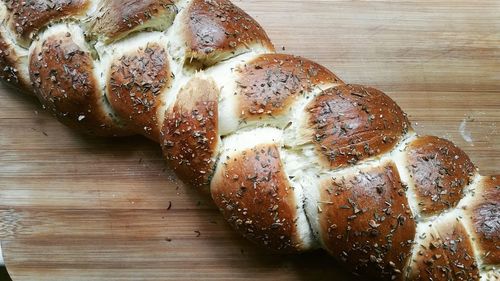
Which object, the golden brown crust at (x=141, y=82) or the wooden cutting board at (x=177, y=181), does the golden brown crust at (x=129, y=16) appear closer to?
the golden brown crust at (x=141, y=82)

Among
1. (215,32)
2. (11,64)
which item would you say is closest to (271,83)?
(215,32)

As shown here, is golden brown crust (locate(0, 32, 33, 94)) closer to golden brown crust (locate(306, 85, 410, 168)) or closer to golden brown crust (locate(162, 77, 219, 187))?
golden brown crust (locate(162, 77, 219, 187))

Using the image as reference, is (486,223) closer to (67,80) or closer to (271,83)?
(271,83)

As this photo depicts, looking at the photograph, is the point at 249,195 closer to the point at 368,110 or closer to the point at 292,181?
the point at 292,181

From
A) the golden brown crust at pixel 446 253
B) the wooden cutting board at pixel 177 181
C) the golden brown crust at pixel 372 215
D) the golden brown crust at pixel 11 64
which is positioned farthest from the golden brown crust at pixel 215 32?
the golden brown crust at pixel 446 253

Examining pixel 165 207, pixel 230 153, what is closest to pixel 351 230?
pixel 230 153

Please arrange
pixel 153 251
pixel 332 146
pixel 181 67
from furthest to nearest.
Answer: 1. pixel 153 251
2. pixel 181 67
3. pixel 332 146
